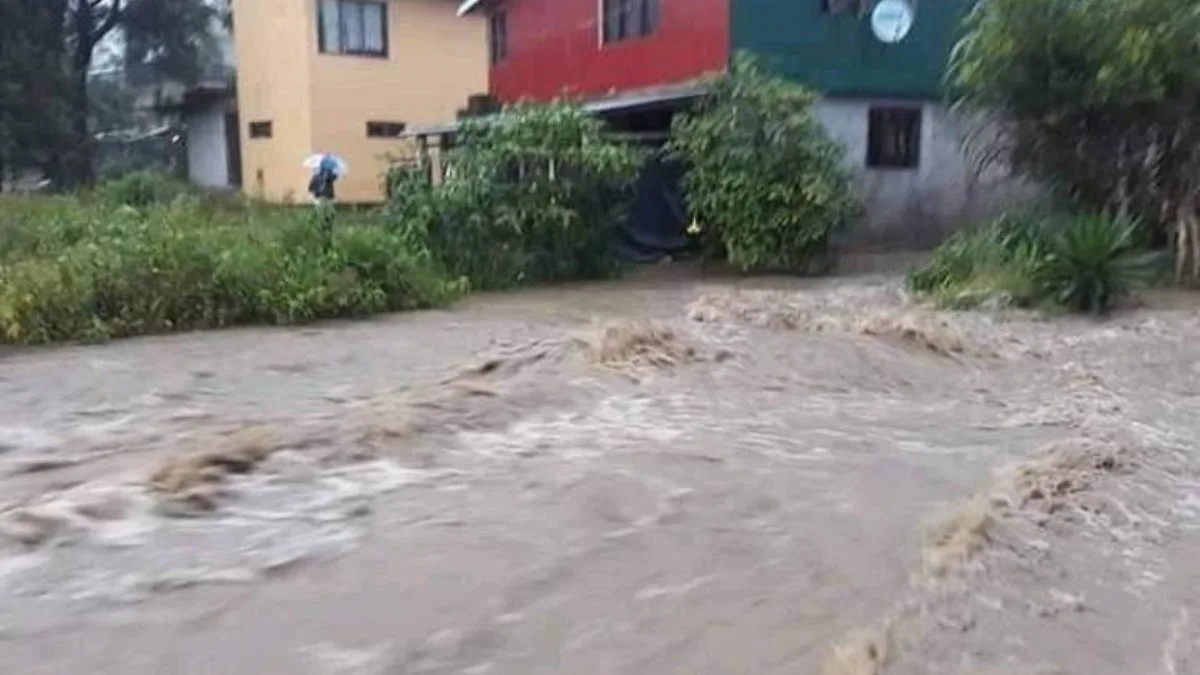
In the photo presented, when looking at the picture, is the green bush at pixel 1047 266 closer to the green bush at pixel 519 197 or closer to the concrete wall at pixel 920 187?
the green bush at pixel 519 197

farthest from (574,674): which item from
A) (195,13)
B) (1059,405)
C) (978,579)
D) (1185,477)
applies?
(195,13)

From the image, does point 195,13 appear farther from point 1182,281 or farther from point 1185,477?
point 1185,477

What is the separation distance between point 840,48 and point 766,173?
10.6 feet

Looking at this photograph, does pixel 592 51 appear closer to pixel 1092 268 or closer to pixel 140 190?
pixel 140 190

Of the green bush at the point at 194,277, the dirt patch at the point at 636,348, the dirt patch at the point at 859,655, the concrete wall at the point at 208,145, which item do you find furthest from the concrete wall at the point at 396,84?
the dirt patch at the point at 859,655

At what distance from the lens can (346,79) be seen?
25297mm

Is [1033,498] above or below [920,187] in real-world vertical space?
below

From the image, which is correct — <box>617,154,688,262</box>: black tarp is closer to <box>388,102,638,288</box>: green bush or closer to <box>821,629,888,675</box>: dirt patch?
<box>388,102,638,288</box>: green bush

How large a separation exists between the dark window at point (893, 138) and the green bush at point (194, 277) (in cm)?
702

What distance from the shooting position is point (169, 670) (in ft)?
12.4

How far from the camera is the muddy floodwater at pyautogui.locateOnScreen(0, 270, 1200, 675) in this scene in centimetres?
406

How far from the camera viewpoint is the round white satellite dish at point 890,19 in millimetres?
16938

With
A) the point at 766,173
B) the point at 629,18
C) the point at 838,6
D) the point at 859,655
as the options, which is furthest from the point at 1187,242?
the point at 859,655

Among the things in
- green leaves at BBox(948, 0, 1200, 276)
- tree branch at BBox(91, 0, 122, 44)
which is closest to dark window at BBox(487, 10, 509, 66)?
tree branch at BBox(91, 0, 122, 44)
